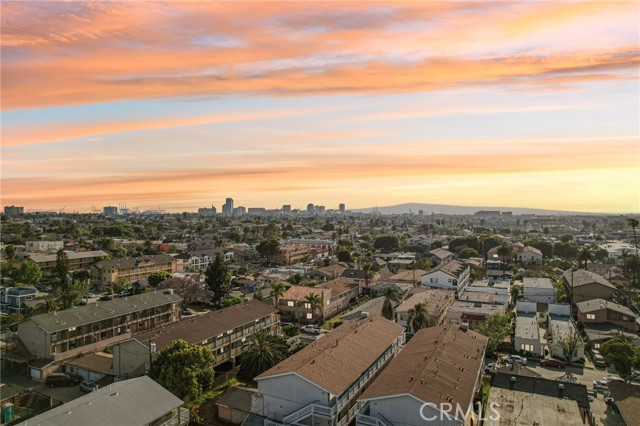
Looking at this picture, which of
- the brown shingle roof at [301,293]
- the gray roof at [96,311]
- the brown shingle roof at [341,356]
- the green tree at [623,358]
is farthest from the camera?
the brown shingle roof at [301,293]

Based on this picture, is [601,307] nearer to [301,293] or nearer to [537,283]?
[537,283]

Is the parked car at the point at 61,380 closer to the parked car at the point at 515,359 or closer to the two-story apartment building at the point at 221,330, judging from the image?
the two-story apartment building at the point at 221,330

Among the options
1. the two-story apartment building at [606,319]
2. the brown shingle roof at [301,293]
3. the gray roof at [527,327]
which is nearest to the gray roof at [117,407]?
the brown shingle roof at [301,293]

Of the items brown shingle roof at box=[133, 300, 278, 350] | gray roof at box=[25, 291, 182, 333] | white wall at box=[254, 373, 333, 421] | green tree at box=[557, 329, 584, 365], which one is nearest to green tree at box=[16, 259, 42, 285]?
gray roof at box=[25, 291, 182, 333]

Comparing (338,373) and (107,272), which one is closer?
(338,373)

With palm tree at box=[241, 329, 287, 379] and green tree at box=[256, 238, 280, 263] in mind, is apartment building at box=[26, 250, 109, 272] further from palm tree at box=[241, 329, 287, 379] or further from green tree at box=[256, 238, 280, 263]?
palm tree at box=[241, 329, 287, 379]

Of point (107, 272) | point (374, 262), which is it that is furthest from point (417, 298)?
point (107, 272)

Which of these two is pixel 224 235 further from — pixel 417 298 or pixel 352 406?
pixel 352 406
